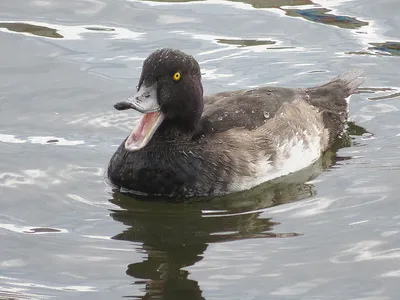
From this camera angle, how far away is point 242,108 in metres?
9.86

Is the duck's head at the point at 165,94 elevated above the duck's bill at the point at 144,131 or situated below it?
above

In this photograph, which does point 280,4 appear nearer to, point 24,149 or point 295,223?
point 24,149

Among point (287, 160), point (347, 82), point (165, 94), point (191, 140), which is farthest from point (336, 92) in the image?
point (165, 94)

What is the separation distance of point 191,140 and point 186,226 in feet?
3.51

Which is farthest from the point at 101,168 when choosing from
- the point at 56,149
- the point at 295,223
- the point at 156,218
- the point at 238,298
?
the point at 238,298

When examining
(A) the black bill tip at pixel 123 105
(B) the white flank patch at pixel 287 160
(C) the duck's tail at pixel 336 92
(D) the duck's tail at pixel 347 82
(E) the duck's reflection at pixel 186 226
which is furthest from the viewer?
(D) the duck's tail at pixel 347 82

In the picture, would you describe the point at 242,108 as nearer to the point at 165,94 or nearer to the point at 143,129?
the point at 165,94

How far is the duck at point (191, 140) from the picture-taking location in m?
9.15

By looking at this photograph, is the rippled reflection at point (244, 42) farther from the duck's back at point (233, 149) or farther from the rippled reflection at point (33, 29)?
the duck's back at point (233, 149)

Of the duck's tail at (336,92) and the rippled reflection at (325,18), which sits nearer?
the duck's tail at (336,92)

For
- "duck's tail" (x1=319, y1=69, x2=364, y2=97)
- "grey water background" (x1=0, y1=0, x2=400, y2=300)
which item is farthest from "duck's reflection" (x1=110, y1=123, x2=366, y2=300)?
"duck's tail" (x1=319, y1=69, x2=364, y2=97)

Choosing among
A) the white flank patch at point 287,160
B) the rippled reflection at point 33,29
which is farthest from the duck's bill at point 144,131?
the rippled reflection at point 33,29

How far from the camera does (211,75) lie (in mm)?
12406

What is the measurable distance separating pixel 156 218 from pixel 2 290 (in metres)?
1.83
